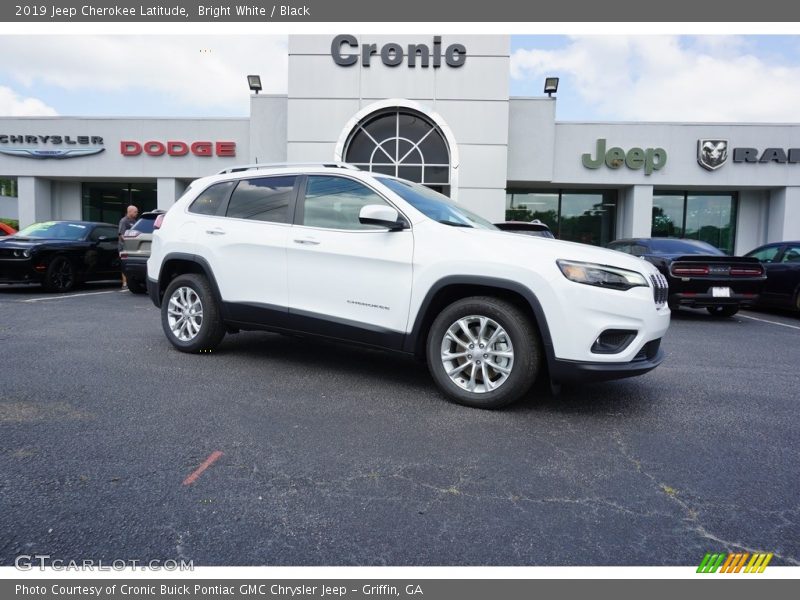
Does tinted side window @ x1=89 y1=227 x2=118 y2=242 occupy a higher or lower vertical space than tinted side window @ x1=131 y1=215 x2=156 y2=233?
lower

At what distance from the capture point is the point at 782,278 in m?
10.2

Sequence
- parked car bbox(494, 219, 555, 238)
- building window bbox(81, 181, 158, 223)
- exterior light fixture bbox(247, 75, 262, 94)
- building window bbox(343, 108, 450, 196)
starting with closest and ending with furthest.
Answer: parked car bbox(494, 219, 555, 238) < building window bbox(343, 108, 450, 196) < exterior light fixture bbox(247, 75, 262, 94) < building window bbox(81, 181, 158, 223)

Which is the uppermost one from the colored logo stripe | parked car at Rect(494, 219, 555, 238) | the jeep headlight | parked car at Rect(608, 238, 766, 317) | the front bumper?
parked car at Rect(494, 219, 555, 238)

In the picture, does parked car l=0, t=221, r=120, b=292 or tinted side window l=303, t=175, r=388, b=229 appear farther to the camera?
parked car l=0, t=221, r=120, b=292

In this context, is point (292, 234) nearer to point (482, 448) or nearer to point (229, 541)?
point (482, 448)

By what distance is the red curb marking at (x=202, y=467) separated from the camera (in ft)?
8.68

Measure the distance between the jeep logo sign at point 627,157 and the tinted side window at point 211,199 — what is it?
16124mm

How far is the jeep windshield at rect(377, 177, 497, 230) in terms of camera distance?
4.31 metres

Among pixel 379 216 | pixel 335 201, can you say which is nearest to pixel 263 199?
pixel 335 201

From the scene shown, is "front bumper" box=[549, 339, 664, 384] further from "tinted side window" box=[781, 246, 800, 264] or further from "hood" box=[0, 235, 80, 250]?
"hood" box=[0, 235, 80, 250]

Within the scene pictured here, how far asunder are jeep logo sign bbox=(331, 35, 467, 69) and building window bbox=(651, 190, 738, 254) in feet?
32.0

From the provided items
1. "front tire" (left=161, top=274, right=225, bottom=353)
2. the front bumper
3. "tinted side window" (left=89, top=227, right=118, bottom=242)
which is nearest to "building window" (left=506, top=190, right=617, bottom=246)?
"tinted side window" (left=89, top=227, right=118, bottom=242)

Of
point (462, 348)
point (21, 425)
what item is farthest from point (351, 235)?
point (21, 425)

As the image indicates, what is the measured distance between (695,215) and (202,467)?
2202 cm
